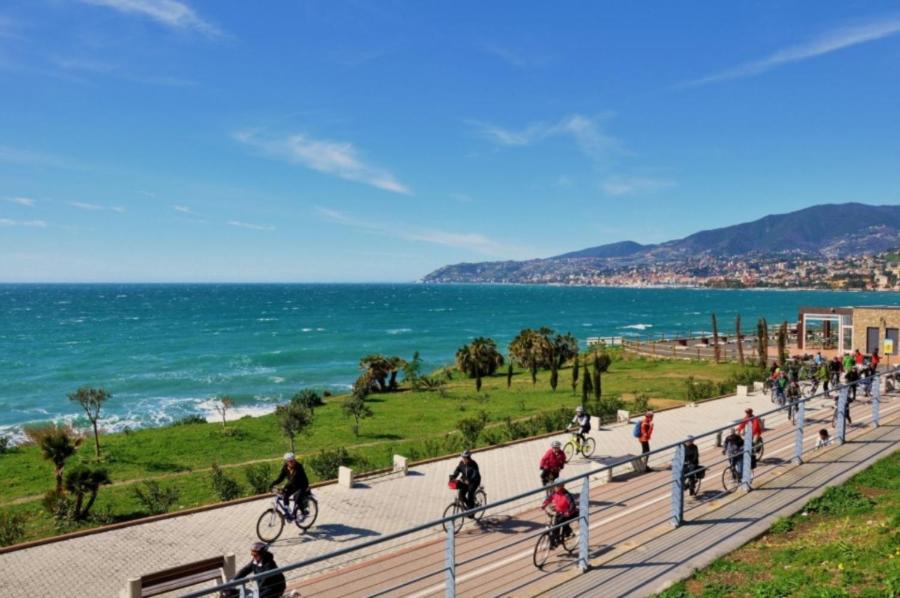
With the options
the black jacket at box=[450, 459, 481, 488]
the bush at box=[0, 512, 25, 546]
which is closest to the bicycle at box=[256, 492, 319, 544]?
the black jacket at box=[450, 459, 481, 488]

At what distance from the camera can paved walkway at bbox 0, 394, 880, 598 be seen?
10.9 meters

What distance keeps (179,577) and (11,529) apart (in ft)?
24.3

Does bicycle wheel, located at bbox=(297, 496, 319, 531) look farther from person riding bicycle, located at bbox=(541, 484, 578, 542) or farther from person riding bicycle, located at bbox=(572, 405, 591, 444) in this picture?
person riding bicycle, located at bbox=(572, 405, 591, 444)

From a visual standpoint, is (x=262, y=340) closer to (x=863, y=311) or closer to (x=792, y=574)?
(x=863, y=311)

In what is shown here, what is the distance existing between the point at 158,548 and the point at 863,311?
40.8 m

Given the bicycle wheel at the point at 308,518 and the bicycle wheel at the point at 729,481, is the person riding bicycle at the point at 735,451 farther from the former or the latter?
the bicycle wheel at the point at 308,518

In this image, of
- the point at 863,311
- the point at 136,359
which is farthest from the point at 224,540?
the point at 136,359

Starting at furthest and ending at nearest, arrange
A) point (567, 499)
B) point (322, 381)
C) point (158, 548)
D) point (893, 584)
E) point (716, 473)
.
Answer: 1. point (322, 381)
2. point (716, 473)
3. point (158, 548)
4. point (567, 499)
5. point (893, 584)

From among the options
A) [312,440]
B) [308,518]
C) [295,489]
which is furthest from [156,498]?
[312,440]

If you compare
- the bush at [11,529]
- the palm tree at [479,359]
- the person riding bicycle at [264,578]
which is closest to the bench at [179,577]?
the person riding bicycle at [264,578]

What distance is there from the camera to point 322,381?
180 ft

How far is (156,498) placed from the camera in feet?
54.5

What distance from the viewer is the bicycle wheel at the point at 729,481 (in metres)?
12.2

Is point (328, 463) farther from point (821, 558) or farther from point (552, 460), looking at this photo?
point (821, 558)
